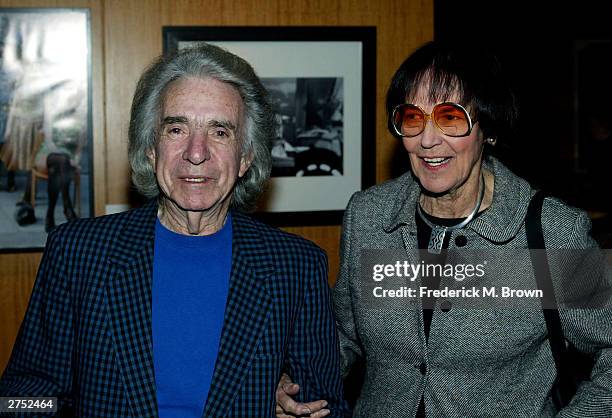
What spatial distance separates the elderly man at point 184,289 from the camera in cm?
190

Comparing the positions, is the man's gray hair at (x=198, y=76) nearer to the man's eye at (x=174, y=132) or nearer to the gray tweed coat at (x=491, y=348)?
the man's eye at (x=174, y=132)

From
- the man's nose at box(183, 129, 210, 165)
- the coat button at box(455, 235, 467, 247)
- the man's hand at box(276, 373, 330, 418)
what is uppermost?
the man's nose at box(183, 129, 210, 165)

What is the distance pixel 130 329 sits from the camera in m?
1.90

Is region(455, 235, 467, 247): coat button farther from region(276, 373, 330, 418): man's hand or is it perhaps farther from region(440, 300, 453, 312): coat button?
region(276, 373, 330, 418): man's hand

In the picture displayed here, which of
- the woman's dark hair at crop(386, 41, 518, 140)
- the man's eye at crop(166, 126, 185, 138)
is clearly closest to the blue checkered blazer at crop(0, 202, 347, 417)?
the man's eye at crop(166, 126, 185, 138)

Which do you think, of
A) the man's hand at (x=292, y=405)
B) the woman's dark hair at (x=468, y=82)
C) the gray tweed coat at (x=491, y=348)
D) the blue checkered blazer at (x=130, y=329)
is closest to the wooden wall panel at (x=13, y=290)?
the blue checkered blazer at (x=130, y=329)

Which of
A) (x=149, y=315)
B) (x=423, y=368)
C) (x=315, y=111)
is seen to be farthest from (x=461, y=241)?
(x=315, y=111)

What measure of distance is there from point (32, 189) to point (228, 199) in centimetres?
143

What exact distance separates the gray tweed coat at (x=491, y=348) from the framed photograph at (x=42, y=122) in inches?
67.4

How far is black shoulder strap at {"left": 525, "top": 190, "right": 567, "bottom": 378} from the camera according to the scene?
2.07m

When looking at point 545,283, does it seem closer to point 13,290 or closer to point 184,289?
point 184,289

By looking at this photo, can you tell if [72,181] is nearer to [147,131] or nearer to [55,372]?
[147,131]

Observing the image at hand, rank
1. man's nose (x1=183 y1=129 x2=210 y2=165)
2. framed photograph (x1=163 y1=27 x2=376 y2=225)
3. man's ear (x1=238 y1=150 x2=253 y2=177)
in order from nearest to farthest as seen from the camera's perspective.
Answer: man's nose (x1=183 y1=129 x2=210 y2=165), man's ear (x1=238 y1=150 x2=253 y2=177), framed photograph (x1=163 y1=27 x2=376 y2=225)

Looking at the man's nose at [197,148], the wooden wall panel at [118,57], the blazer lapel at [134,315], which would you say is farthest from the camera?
the wooden wall panel at [118,57]
